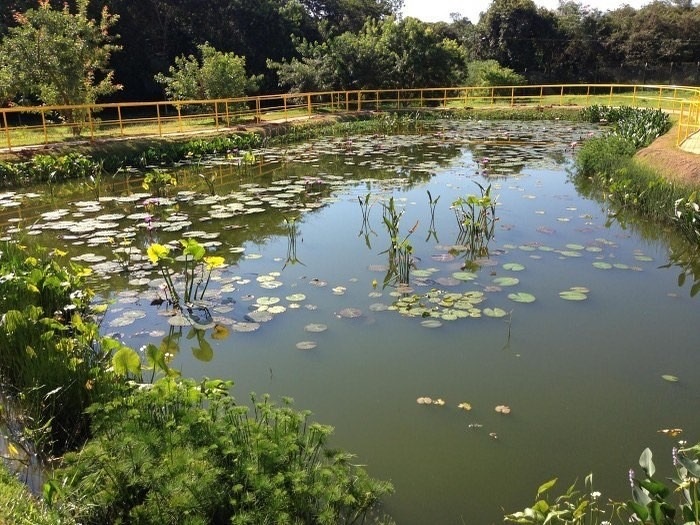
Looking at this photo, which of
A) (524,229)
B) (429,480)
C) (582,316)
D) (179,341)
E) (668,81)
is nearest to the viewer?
(429,480)

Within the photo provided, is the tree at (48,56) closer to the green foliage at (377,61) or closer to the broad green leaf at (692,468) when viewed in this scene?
the green foliage at (377,61)

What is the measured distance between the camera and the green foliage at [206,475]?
7.93ft

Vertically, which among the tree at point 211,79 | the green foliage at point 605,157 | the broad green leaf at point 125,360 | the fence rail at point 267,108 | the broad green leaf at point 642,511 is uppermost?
the tree at point 211,79

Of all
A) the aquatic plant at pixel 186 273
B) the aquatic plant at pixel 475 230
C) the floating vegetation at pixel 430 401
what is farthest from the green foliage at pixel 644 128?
the floating vegetation at pixel 430 401

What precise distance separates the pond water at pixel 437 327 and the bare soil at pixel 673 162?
1099 millimetres

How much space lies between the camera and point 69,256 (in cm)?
680

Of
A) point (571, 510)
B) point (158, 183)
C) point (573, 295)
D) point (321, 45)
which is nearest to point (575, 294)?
point (573, 295)

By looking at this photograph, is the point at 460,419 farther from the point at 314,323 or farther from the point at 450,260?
the point at 450,260

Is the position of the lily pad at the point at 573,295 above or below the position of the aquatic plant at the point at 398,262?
below

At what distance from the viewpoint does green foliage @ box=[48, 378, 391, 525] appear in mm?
2418

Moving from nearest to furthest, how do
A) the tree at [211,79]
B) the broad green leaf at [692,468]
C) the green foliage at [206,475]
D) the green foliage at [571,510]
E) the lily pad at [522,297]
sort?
the broad green leaf at [692,468], the green foliage at [571,510], the green foliage at [206,475], the lily pad at [522,297], the tree at [211,79]

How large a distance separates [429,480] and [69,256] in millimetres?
5321

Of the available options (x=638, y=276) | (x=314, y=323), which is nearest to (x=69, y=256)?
(x=314, y=323)

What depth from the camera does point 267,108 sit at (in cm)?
1959
